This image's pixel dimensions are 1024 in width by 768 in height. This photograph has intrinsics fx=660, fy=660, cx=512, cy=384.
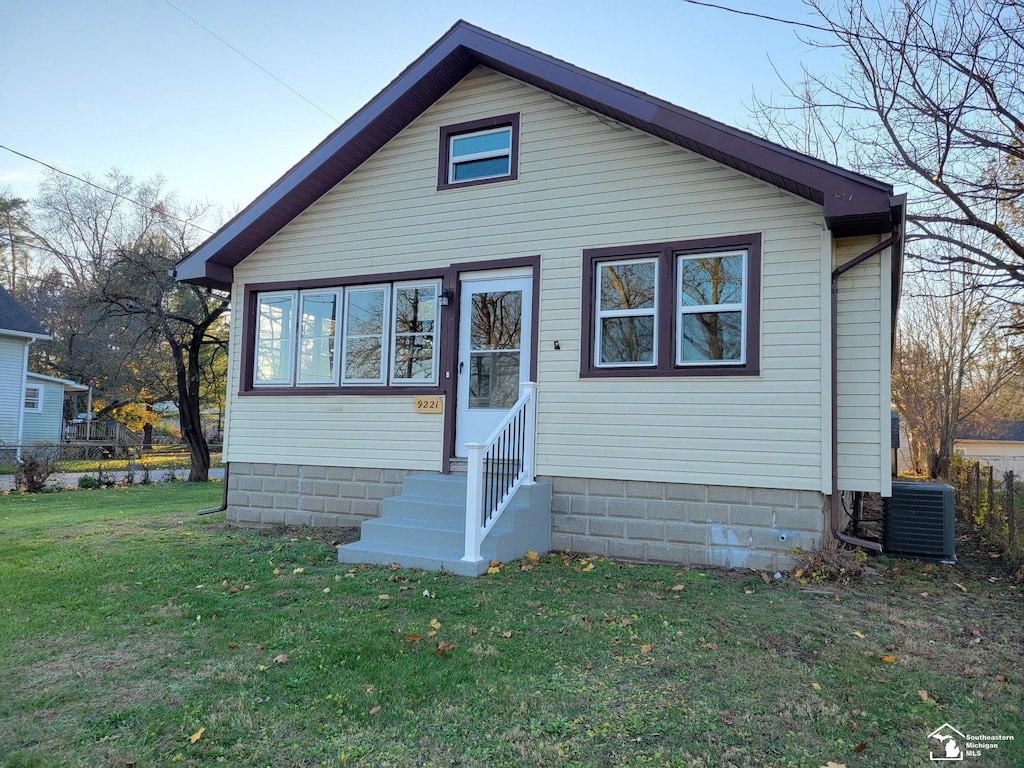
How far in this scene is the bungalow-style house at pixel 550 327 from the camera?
6051mm

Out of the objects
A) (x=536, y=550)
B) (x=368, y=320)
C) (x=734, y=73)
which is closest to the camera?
(x=536, y=550)

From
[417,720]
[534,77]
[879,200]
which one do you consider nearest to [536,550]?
[417,720]

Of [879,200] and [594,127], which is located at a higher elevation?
[594,127]

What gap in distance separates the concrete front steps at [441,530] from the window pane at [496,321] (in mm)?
1611

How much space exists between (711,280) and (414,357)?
354 cm

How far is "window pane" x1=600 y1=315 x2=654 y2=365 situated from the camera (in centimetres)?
674

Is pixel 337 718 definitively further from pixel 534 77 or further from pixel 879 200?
pixel 534 77

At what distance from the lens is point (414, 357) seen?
26.2 feet

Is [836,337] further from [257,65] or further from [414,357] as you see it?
[257,65]

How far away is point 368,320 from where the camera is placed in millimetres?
8273

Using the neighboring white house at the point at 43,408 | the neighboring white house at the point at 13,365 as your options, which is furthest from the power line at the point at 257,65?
the neighboring white house at the point at 43,408

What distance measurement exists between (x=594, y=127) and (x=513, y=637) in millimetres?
→ 5349

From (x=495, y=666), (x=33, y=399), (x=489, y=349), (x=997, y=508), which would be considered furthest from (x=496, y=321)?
(x=33, y=399)

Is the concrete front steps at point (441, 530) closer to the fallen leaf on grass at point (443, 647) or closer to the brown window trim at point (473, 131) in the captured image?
the fallen leaf on grass at point (443, 647)
